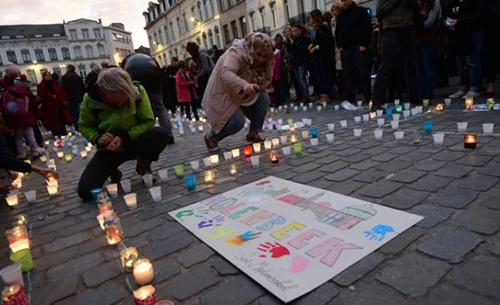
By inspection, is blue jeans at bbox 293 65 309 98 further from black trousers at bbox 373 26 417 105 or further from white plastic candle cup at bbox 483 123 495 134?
white plastic candle cup at bbox 483 123 495 134

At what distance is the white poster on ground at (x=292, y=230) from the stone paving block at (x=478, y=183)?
63 cm

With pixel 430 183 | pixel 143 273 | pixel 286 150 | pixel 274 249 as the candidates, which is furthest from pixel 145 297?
pixel 286 150

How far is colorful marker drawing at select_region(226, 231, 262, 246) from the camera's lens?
2.03 meters

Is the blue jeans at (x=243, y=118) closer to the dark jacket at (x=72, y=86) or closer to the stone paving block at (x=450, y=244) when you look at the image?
the stone paving block at (x=450, y=244)

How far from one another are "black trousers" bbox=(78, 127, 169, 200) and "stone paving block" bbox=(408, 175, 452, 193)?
8.47 ft

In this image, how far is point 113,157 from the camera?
11.9 ft

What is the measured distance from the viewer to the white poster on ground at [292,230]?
65.3 inches

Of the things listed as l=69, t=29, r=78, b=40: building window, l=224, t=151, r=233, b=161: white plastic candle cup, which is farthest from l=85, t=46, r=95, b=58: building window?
l=224, t=151, r=233, b=161: white plastic candle cup

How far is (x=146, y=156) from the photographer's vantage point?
3715mm

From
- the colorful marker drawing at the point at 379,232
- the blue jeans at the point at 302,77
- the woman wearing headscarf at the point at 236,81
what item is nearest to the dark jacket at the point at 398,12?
the woman wearing headscarf at the point at 236,81

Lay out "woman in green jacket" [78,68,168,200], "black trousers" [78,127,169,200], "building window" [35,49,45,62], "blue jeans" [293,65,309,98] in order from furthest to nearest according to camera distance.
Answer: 1. "building window" [35,49,45,62]
2. "blue jeans" [293,65,309,98]
3. "black trousers" [78,127,169,200]
4. "woman in green jacket" [78,68,168,200]

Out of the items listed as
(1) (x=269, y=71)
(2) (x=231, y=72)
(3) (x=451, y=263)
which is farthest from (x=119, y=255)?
(1) (x=269, y=71)

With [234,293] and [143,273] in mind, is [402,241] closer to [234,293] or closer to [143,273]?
[234,293]

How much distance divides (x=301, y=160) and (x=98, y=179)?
7.28 feet
